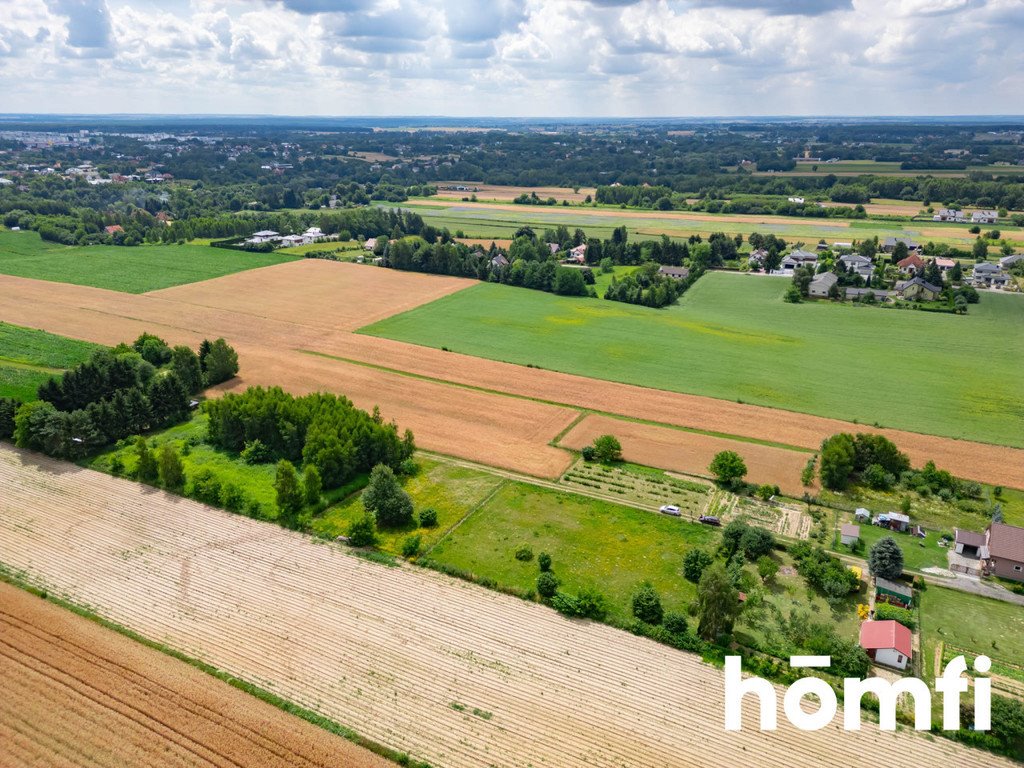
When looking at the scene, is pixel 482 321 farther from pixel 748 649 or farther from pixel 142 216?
pixel 142 216

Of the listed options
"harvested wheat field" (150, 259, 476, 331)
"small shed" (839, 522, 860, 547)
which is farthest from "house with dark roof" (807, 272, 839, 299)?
"small shed" (839, 522, 860, 547)

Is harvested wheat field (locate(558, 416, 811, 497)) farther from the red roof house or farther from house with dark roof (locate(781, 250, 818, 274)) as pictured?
house with dark roof (locate(781, 250, 818, 274))

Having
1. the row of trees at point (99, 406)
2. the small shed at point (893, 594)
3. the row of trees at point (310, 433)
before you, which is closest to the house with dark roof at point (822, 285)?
the small shed at point (893, 594)

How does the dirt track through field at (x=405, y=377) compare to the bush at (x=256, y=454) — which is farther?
the dirt track through field at (x=405, y=377)

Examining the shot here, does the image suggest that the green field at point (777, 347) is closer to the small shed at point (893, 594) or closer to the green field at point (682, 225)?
the small shed at point (893, 594)

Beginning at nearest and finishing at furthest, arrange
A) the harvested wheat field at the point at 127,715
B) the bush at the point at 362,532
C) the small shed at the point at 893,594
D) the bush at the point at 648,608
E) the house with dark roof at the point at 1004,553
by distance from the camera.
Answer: the harvested wheat field at the point at 127,715 < the bush at the point at 648,608 < the small shed at the point at 893,594 < the house with dark roof at the point at 1004,553 < the bush at the point at 362,532

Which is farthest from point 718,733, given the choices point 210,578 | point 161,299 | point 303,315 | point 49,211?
point 49,211
